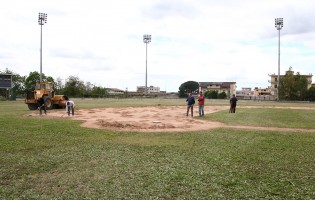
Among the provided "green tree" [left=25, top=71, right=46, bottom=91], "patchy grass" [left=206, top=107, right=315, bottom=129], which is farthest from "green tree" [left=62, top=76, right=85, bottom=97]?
"patchy grass" [left=206, top=107, right=315, bottom=129]

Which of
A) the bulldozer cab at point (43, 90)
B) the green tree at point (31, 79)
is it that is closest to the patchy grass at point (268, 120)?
the bulldozer cab at point (43, 90)

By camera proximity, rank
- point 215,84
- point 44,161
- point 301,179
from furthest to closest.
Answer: point 215,84 → point 44,161 → point 301,179

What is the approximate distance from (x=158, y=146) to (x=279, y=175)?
4.80 m

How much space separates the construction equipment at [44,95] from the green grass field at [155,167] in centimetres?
1920

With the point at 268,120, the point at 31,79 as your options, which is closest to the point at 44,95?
the point at 268,120

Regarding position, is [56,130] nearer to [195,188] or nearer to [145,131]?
[145,131]

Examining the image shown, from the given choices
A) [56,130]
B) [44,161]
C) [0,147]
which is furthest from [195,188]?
[56,130]

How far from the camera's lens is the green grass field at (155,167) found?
247 inches

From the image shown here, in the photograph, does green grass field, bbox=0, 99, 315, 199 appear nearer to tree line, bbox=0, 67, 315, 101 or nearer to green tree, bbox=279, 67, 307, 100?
tree line, bbox=0, 67, 315, 101

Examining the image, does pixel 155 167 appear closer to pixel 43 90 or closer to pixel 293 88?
pixel 43 90

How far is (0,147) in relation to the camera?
35.1ft

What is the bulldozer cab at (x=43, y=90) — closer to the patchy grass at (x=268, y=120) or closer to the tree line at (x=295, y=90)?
the patchy grass at (x=268, y=120)

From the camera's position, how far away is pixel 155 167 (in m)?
8.17

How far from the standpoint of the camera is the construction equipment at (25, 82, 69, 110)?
1250 inches
